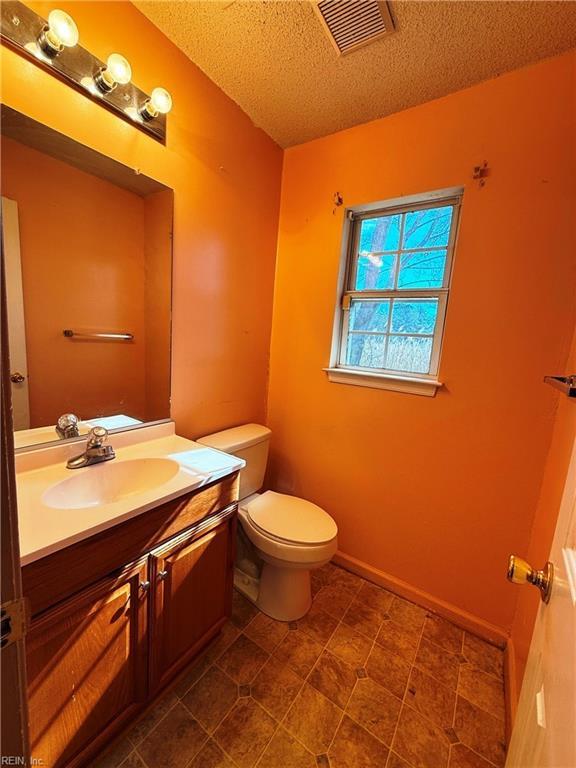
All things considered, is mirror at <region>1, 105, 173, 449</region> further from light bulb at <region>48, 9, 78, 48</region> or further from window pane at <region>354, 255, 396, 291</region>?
window pane at <region>354, 255, 396, 291</region>

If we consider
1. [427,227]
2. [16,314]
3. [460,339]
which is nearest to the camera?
[16,314]

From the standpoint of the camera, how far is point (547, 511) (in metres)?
1.13

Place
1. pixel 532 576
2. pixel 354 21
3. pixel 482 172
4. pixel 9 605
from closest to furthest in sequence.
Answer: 1. pixel 9 605
2. pixel 532 576
3. pixel 354 21
4. pixel 482 172

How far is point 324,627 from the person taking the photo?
1436mm

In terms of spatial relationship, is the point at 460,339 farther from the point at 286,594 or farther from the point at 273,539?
the point at 286,594

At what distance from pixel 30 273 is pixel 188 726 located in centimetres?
159

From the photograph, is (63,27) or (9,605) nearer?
(9,605)

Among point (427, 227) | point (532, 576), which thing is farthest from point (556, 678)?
point (427, 227)

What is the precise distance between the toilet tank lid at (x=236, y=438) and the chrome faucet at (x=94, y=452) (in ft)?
1.50

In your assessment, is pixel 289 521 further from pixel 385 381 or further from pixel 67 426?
pixel 67 426

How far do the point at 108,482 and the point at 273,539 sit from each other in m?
0.71

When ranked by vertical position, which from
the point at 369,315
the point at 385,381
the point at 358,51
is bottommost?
the point at 385,381

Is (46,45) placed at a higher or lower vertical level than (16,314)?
higher

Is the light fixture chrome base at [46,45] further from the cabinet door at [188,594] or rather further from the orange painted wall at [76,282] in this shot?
the cabinet door at [188,594]
